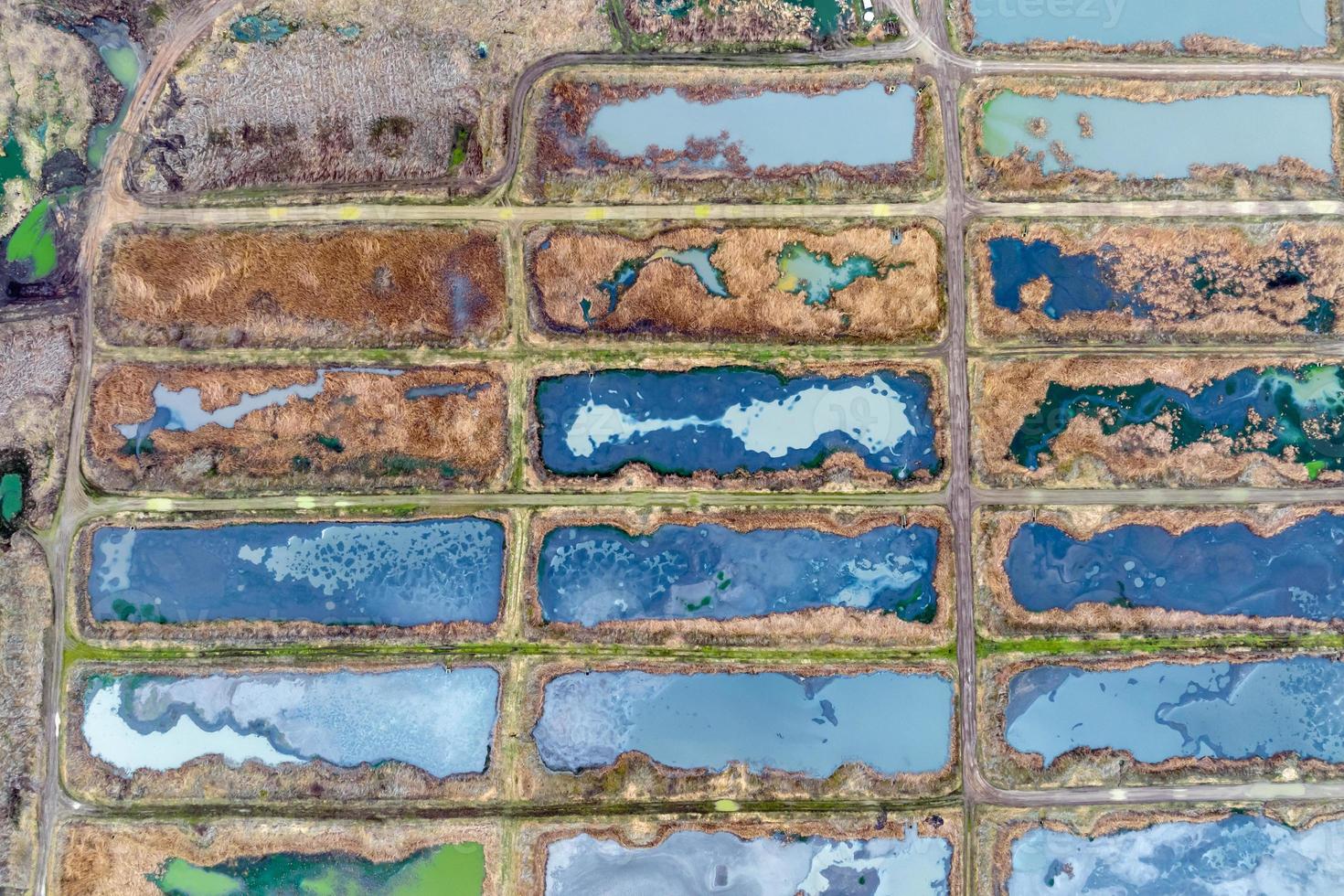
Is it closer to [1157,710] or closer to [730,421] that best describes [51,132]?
[730,421]

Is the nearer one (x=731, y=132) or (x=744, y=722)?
(x=744, y=722)

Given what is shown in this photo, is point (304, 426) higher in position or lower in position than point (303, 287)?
lower

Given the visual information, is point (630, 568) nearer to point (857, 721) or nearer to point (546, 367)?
point (546, 367)

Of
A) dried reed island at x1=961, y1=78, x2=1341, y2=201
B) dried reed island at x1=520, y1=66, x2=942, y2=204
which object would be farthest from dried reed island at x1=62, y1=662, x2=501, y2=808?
dried reed island at x1=961, y1=78, x2=1341, y2=201

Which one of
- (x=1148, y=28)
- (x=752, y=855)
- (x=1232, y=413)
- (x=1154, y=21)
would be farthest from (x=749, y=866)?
(x=1154, y=21)

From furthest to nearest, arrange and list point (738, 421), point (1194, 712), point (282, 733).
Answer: point (738, 421)
point (1194, 712)
point (282, 733)

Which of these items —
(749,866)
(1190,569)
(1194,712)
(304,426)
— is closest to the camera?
(749,866)

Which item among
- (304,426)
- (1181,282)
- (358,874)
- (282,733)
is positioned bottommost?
(358,874)

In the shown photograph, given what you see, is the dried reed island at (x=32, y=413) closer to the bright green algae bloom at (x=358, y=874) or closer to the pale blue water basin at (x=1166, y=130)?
the bright green algae bloom at (x=358, y=874)

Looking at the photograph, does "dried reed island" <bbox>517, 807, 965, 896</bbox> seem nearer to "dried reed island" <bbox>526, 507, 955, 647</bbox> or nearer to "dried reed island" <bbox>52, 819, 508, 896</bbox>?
"dried reed island" <bbox>52, 819, 508, 896</bbox>
